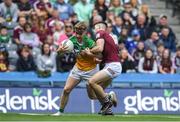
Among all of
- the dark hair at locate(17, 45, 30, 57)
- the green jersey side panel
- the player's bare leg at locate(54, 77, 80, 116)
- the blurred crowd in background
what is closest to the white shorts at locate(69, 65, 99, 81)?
the player's bare leg at locate(54, 77, 80, 116)

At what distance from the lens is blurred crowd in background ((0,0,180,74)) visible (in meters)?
22.1

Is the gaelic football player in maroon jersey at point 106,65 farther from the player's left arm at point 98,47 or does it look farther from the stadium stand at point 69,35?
the stadium stand at point 69,35

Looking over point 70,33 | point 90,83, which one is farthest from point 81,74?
point 70,33

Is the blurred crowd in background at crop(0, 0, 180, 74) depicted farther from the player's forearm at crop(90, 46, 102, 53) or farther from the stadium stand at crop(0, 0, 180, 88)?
the player's forearm at crop(90, 46, 102, 53)

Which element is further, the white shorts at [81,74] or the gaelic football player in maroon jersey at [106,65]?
the white shorts at [81,74]

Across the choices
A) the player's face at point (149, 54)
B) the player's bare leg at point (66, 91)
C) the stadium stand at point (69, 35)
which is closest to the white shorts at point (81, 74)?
the player's bare leg at point (66, 91)

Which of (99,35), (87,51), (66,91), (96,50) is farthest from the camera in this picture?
(66,91)

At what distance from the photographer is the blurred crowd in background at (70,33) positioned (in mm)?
22141

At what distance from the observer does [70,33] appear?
23.0 m

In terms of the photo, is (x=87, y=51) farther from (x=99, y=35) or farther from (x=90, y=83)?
(x=90, y=83)

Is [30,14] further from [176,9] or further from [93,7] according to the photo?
[176,9]

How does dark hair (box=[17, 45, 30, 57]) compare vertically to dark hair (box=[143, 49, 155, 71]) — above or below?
above

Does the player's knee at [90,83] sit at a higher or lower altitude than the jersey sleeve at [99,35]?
lower

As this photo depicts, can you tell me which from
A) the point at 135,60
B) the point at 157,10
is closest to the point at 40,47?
the point at 135,60
